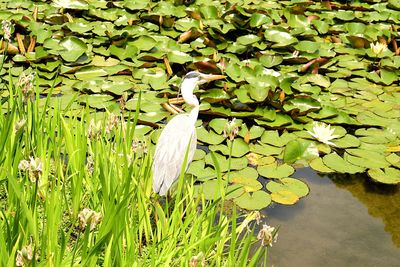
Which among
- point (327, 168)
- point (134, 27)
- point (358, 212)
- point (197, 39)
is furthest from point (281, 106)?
point (134, 27)

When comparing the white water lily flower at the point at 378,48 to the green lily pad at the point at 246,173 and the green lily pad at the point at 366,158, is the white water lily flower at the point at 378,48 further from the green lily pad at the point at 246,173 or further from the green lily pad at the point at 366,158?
the green lily pad at the point at 246,173

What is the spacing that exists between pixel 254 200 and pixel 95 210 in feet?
3.75

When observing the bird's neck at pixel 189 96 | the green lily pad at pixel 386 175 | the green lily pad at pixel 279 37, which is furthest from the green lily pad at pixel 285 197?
the green lily pad at pixel 279 37

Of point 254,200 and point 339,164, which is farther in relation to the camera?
point 339,164

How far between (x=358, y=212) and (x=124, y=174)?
160 cm

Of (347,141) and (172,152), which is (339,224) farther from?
(172,152)

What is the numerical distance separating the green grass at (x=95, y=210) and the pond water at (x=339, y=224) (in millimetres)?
245

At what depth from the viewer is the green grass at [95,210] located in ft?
6.14

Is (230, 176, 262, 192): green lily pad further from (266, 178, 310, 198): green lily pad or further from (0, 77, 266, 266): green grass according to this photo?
(0, 77, 266, 266): green grass

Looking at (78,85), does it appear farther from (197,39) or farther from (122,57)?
(197,39)

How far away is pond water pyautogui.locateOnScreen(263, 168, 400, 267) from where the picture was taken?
117 inches

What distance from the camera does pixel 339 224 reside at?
325cm

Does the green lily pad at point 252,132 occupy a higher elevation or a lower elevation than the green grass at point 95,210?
lower

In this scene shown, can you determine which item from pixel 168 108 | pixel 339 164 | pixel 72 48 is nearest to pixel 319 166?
pixel 339 164
